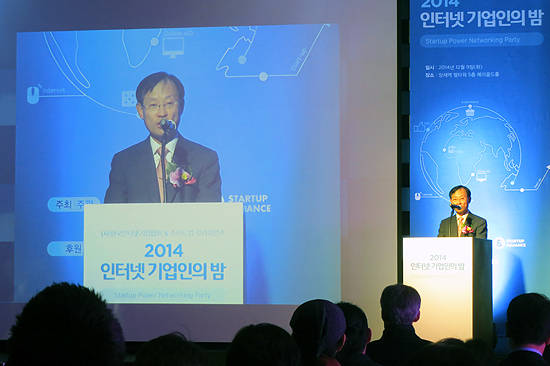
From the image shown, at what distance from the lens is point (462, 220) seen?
532cm

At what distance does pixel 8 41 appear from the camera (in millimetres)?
5965

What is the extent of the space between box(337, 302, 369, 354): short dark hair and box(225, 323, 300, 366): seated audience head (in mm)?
1066

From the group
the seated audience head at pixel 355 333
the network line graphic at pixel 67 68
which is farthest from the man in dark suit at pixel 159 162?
the seated audience head at pixel 355 333

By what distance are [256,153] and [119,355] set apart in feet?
15.3

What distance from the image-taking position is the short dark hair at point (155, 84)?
5637 millimetres

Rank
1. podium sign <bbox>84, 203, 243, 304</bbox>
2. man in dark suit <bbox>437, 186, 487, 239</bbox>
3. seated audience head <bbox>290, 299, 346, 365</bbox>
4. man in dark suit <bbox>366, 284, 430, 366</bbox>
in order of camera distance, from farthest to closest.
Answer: podium sign <bbox>84, 203, 243, 304</bbox> < man in dark suit <bbox>437, 186, 487, 239</bbox> < man in dark suit <bbox>366, 284, 430, 366</bbox> < seated audience head <bbox>290, 299, 346, 365</bbox>

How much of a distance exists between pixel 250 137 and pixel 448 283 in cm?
219

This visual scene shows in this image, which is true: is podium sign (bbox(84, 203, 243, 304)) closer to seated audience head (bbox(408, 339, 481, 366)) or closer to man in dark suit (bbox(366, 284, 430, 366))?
man in dark suit (bbox(366, 284, 430, 366))

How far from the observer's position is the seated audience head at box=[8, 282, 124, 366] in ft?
3.02

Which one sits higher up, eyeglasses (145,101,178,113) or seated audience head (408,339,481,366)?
eyeglasses (145,101,178,113)

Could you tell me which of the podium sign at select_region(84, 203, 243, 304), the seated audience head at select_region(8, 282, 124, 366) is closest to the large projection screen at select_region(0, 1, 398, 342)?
the podium sign at select_region(84, 203, 243, 304)

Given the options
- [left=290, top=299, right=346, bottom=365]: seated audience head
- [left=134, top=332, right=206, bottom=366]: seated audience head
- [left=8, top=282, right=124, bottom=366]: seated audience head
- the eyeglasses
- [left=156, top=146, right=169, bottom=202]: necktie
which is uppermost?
the eyeglasses

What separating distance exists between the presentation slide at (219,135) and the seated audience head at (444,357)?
13.7 feet

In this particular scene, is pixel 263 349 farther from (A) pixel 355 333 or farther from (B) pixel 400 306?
(B) pixel 400 306
